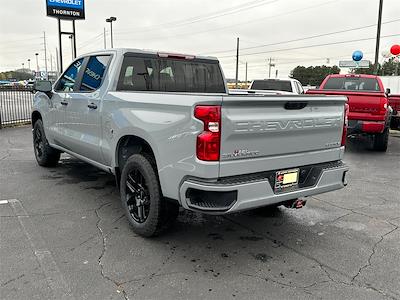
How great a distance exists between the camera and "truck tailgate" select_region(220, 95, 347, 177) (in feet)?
10.6

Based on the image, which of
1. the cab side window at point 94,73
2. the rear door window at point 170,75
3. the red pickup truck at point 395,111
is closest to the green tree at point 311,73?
the red pickup truck at point 395,111

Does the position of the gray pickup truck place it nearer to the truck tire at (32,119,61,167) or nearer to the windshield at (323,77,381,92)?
the truck tire at (32,119,61,167)

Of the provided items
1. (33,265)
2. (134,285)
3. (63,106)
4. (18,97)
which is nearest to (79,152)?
(63,106)

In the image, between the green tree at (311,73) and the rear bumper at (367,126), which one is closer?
the rear bumper at (367,126)

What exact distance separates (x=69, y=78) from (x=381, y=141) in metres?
7.53

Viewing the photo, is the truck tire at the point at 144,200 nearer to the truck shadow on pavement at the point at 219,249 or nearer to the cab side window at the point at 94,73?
the truck shadow on pavement at the point at 219,249

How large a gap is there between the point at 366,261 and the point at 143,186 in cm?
222

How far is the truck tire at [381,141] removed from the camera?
9.72 m

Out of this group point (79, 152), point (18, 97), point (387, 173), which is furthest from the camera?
point (18, 97)

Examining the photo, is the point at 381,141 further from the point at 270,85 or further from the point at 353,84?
the point at 270,85

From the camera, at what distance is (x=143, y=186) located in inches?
159

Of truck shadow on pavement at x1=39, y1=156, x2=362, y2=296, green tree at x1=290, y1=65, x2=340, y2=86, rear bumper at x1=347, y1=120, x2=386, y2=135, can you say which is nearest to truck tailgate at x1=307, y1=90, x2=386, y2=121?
rear bumper at x1=347, y1=120, x2=386, y2=135

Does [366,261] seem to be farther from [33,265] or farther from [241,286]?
[33,265]

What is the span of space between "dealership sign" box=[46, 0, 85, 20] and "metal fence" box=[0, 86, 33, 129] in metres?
3.43
